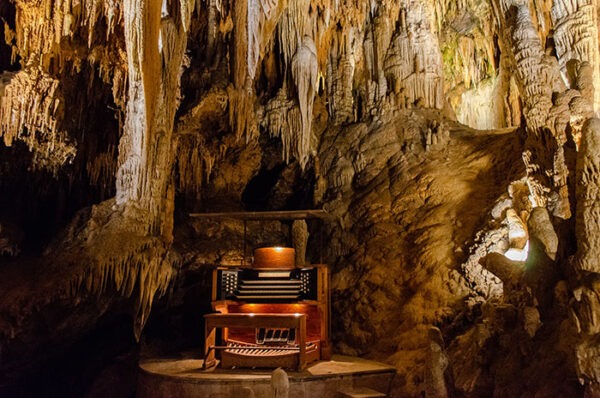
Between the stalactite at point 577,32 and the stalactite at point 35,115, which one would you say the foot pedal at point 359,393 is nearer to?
the stalactite at point 577,32

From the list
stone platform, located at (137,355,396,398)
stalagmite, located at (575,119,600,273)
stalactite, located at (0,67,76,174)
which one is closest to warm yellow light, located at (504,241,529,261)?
stone platform, located at (137,355,396,398)

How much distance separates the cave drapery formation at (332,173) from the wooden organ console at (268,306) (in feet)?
3.84

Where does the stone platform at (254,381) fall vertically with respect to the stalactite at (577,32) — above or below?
below

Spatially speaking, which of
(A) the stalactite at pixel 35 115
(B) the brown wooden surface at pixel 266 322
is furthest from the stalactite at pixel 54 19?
(B) the brown wooden surface at pixel 266 322

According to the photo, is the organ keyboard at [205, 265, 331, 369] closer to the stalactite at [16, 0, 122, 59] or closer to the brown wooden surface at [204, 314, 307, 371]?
the brown wooden surface at [204, 314, 307, 371]

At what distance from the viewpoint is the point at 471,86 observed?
1689cm

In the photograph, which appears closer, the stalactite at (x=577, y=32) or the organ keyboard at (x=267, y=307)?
the organ keyboard at (x=267, y=307)

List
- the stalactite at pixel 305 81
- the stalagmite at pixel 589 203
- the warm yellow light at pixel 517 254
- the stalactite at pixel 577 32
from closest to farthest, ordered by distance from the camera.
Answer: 1. the stalagmite at pixel 589 203
2. the warm yellow light at pixel 517 254
3. the stalactite at pixel 577 32
4. the stalactite at pixel 305 81

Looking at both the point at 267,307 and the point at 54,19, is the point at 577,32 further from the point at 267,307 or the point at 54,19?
the point at 54,19

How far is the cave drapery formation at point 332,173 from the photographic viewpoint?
267 inches

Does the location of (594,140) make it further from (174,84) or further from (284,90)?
(284,90)

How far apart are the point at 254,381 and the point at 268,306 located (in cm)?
207

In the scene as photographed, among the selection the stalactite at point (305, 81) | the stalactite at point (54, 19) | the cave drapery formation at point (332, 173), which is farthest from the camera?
the stalactite at point (305, 81)

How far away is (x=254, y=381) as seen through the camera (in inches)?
285
